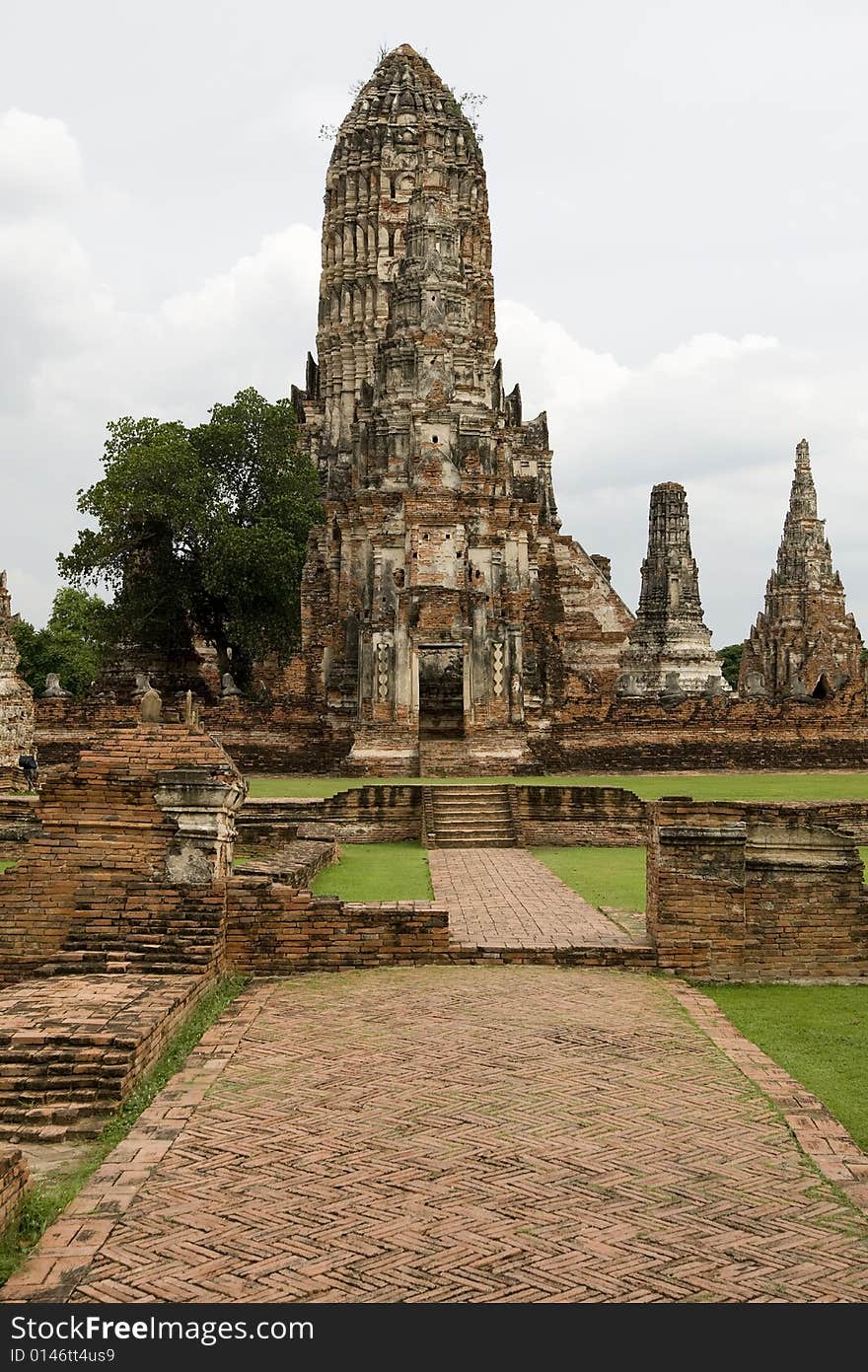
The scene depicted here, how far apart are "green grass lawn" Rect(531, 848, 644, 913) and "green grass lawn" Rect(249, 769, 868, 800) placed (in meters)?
2.55

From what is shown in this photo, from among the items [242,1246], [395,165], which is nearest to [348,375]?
[395,165]

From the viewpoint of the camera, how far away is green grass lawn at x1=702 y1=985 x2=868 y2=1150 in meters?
7.05

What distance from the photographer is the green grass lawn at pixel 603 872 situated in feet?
45.5

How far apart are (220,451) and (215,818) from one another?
3182 centimetres

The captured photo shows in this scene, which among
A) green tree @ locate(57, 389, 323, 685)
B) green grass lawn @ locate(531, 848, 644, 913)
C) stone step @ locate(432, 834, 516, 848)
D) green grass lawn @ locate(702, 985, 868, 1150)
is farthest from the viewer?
green tree @ locate(57, 389, 323, 685)

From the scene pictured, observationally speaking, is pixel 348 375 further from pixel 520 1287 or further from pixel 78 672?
→ pixel 520 1287

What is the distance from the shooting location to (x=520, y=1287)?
463cm

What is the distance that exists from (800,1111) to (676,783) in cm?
1951

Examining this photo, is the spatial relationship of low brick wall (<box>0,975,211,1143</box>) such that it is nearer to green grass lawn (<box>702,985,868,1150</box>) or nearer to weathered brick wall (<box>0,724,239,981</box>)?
weathered brick wall (<box>0,724,239,981</box>)

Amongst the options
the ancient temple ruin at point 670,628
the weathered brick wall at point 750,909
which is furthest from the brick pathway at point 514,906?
the ancient temple ruin at point 670,628

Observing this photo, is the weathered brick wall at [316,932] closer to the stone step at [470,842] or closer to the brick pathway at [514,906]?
the brick pathway at [514,906]

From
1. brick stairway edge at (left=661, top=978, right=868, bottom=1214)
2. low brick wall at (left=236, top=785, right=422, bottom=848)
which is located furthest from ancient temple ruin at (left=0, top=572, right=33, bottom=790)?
brick stairway edge at (left=661, top=978, right=868, bottom=1214)

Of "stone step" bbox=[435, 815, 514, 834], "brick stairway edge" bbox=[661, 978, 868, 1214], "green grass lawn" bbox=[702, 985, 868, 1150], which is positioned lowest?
"green grass lawn" bbox=[702, 985, 868, 1150]

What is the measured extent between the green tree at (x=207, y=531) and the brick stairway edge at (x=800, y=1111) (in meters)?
30.3
